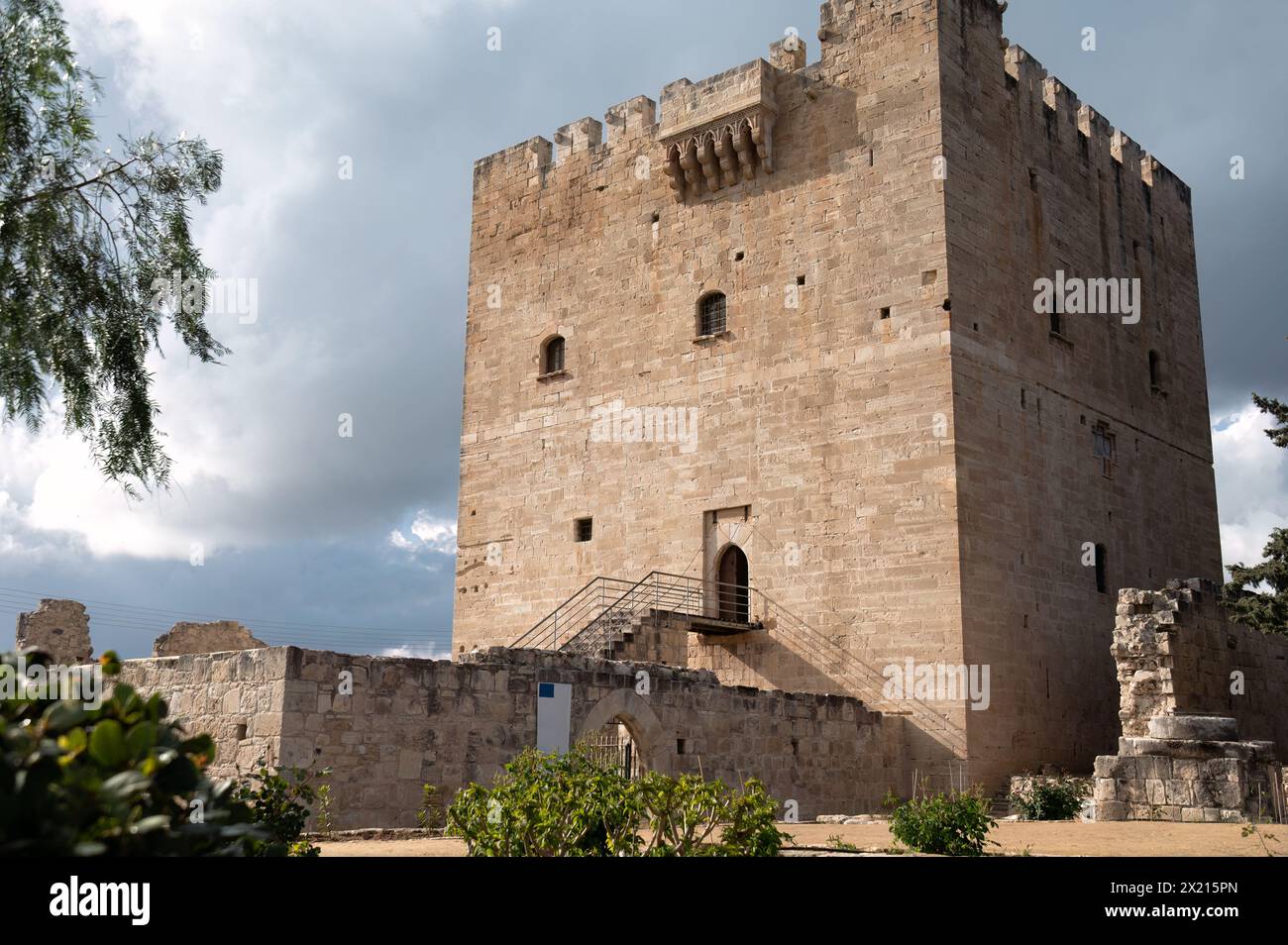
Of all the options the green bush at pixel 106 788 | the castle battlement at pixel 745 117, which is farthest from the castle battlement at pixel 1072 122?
the green bush at pixel 106 788

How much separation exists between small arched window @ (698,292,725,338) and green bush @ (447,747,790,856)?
1324 centimetres

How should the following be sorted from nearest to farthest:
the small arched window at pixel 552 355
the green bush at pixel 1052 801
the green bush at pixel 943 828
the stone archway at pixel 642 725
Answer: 1. the green bush at pixel 943 828
2. the stone archway at pixel 642 725
3. the green bush at pixel 1052 801
4. the small arched window at pixel 552 355

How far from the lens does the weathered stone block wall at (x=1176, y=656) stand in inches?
573

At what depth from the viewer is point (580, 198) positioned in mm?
21203

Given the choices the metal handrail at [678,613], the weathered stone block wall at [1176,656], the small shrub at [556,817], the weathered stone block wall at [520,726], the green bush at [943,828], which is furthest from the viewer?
the metal handrail at [678,613]

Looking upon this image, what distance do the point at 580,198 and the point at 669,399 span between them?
14.8 feet

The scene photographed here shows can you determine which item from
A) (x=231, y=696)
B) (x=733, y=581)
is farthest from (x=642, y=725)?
(x=733, y=581)

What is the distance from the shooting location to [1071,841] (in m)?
9.47

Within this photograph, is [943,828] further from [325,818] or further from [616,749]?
[616,749]

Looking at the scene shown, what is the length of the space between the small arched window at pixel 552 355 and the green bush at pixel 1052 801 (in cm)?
1075

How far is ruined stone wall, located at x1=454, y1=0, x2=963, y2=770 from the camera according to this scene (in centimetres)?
1664

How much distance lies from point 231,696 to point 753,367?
10.4 meters

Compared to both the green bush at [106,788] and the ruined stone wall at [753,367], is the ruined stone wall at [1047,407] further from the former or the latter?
the green bush at [106,788]

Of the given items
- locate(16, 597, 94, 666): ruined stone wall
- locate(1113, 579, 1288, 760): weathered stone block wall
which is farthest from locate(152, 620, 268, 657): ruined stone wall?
locate(1113, 579, 1288, 760): weathered stone block wall
